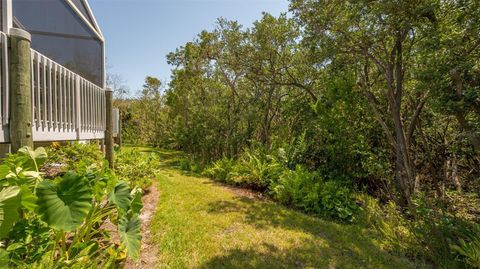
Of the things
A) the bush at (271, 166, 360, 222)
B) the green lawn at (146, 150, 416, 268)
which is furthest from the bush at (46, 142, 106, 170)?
the bush at (271, 166, 360, 222)

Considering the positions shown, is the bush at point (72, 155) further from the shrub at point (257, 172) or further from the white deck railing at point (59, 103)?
the shrub at point (257, 172)

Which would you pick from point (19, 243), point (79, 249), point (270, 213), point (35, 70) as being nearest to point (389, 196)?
point (270, 213)

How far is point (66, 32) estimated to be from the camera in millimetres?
4875

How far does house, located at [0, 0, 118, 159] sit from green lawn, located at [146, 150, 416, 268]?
1915 millimetres

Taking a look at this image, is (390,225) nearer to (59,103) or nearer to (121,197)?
(121,197)

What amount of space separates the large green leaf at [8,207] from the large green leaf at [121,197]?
0.64m

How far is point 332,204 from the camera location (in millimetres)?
5043

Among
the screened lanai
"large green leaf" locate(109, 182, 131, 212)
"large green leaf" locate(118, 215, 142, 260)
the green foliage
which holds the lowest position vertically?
the green foliage

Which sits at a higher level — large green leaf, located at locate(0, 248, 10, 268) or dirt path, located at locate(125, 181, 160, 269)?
large green leaf, located at locate(0, 248, 10, 268)

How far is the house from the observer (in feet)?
7.23

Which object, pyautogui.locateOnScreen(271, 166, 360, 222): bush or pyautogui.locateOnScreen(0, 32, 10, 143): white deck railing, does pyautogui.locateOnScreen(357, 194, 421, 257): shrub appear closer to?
pyautogui.locateOnScreen(271, 166, 360, 222): bush

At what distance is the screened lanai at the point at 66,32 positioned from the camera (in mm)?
4108

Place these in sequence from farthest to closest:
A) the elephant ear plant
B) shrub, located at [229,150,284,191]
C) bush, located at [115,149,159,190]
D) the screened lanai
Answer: shrub, located at [229,150,284,191] → bush, located at [115,149,159,190] → the screened lanai → the elephant ear plant

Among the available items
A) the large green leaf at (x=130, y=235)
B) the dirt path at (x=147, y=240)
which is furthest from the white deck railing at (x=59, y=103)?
the dirt path at (x=147, y=240)
